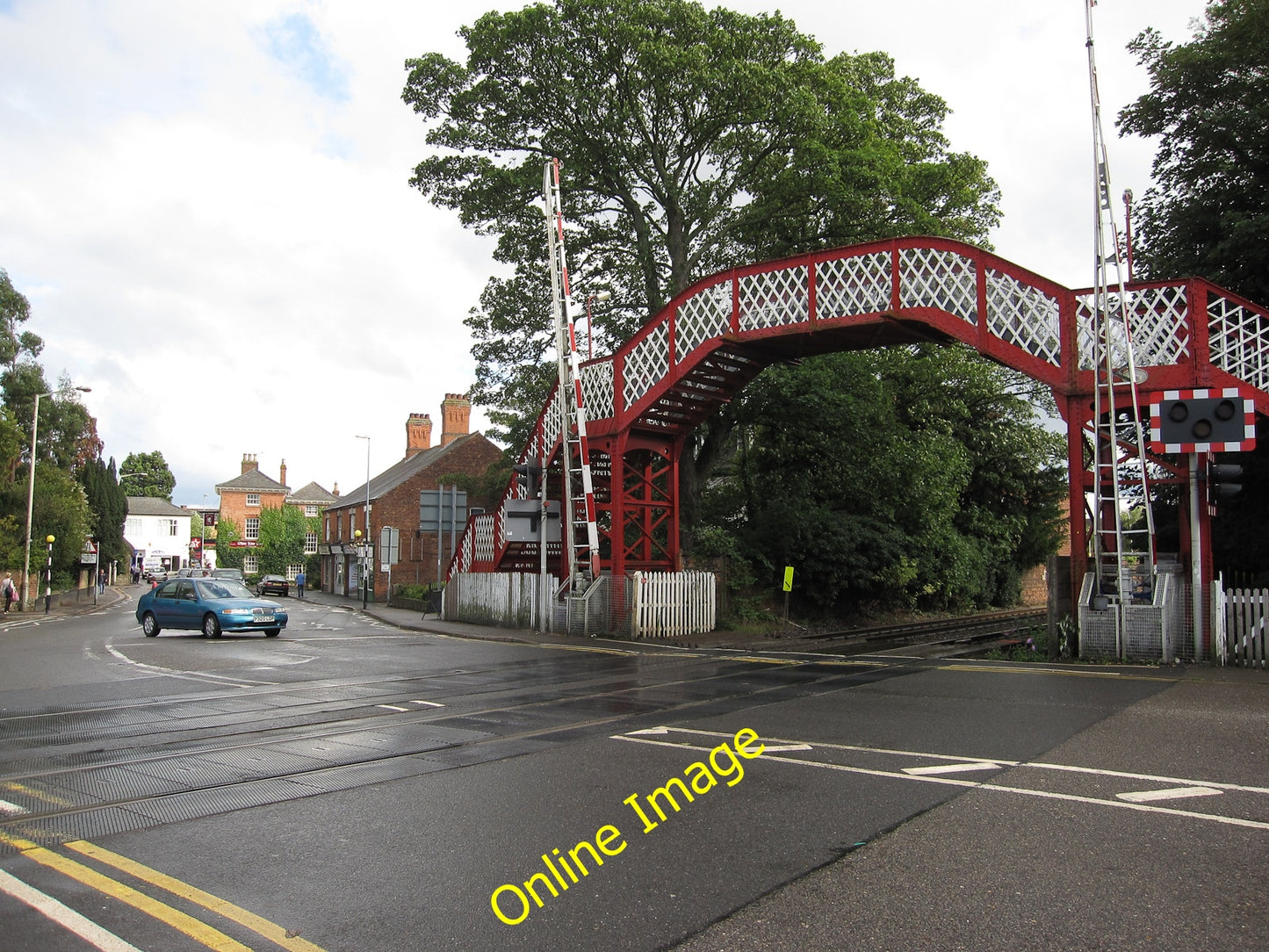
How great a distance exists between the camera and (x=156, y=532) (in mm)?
112562

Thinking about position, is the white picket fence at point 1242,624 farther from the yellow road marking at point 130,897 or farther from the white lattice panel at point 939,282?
the yellow road marking at point 130,897

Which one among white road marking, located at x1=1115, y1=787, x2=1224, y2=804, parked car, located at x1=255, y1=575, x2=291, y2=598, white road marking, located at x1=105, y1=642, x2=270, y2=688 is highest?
white road marking, located at x1=1115, y1=787, x2=1224, y2=804

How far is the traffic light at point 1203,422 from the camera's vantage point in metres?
14.1

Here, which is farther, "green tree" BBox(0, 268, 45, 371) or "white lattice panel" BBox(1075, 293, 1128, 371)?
"green tree" BBox(0, 268, 45, 371)

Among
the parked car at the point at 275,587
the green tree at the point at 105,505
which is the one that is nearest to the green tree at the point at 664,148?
the parked car at the point at 275,587

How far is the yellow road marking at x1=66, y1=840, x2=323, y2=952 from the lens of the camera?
13.4 ft

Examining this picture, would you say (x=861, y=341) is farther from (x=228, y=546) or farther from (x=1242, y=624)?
(x=228, y=546)

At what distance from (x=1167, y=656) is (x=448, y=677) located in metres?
10.6

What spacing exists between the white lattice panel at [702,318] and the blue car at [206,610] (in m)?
11.6

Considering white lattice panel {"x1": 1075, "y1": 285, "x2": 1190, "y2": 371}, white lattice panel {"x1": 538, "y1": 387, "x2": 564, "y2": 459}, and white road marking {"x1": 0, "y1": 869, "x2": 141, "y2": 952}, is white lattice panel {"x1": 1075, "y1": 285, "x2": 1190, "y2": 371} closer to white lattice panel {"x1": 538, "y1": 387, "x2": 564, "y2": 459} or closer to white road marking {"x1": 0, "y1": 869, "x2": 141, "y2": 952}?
white lattice panel {"x1": 538, "y1": 387, "x2": 564, "y2": 459}

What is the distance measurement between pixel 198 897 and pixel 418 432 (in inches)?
2504

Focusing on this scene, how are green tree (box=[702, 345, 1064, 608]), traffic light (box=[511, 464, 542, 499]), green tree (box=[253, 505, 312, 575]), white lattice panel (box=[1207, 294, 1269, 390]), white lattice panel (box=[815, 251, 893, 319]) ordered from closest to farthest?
white lattice panel (box=[1207, 294, 1269, 390])
white lattice panel (box=[815, 251, 893, 319])
traffic light (box=[511, 464, 542, 499])
green tree (box=[702, 345, 1064, 608])
green tree (box=[253, 505, 312, 575])

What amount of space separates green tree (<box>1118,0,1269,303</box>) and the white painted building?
109 meters

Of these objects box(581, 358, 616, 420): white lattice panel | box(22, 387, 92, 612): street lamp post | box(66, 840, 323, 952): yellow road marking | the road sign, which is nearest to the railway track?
box(581, 358, 616, 420): white lattice panel
